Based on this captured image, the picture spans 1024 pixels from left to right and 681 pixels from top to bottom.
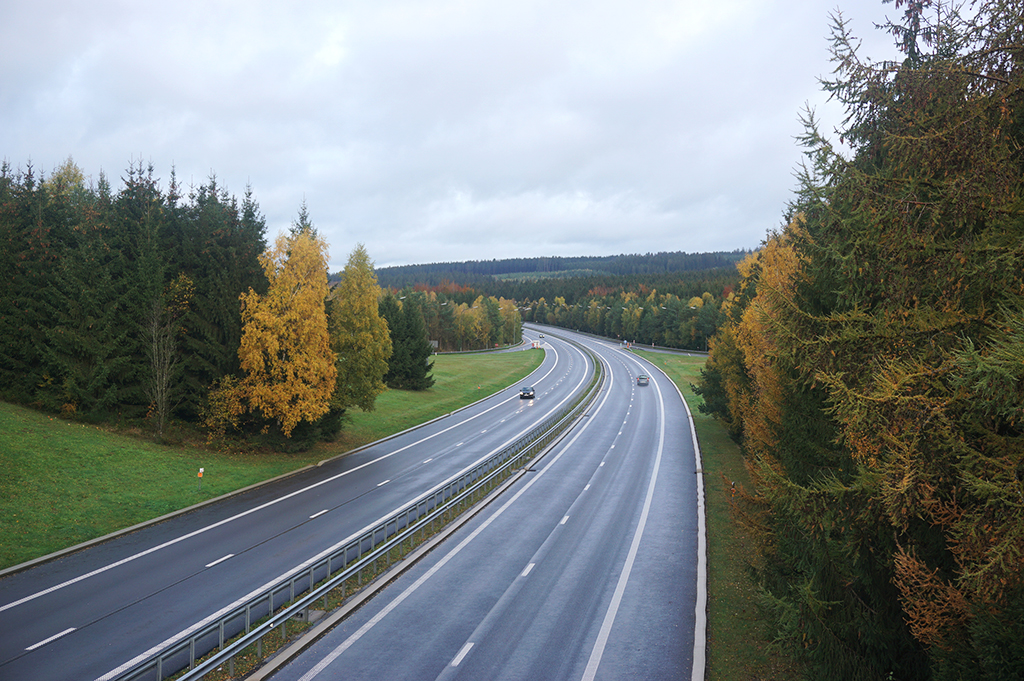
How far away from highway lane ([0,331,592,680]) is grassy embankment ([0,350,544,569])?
1.34 m

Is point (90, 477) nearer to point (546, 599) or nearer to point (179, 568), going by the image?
point (179, 568)

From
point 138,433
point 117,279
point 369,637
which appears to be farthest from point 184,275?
point 369,637

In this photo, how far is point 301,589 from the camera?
A: 17.5 m

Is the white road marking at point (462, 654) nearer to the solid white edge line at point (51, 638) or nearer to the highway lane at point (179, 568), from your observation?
the highway lane at point (179, 568)

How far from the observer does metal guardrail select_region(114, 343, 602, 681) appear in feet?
41.2

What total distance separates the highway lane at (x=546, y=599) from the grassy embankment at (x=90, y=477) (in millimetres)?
12148

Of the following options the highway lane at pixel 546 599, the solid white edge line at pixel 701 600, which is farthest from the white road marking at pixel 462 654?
the solid white edge line at pixel 701 600

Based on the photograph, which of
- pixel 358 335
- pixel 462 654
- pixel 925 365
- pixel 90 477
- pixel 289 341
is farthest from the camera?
pixel 358 335

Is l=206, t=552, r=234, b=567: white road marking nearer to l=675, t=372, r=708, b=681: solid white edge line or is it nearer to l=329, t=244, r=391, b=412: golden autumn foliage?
l=675, t=372, r=708, b=681: solid white edge line

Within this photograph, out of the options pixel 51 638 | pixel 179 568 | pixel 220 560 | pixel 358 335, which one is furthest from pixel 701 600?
pixel 358 335

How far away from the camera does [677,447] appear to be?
41.5 m

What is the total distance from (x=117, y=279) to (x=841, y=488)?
122 ft

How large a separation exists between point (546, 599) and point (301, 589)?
7145 mm

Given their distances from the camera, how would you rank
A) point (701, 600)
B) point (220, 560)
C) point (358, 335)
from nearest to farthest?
point (701, 600) → point (220, 560) → point (358, 335)
